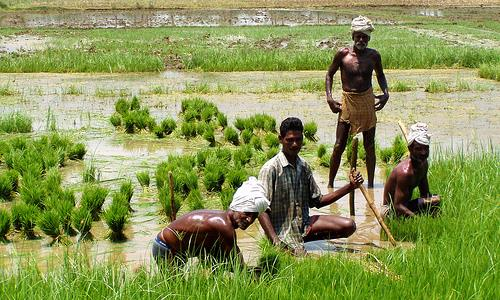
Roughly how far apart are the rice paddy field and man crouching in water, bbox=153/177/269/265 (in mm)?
135

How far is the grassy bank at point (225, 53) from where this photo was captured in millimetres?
16016

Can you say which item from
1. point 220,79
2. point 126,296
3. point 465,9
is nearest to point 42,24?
point 220,79

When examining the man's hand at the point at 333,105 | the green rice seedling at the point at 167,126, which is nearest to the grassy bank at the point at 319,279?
the man's hand at the point at 333,105

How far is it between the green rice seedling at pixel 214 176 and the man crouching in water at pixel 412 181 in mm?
1781

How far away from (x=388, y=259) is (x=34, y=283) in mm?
A: 1861

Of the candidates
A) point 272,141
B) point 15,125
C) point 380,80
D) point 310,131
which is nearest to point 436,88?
point 310,131

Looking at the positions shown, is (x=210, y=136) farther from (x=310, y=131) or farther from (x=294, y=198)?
(x=294, y=198)

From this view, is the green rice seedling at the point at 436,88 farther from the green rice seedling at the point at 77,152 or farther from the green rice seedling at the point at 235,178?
the green rice seedling at the point at 235,178

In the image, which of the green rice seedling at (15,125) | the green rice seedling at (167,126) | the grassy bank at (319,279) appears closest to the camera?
the grassy bank at (319,279)

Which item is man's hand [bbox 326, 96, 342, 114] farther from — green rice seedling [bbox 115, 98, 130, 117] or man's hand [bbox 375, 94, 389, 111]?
green rice seedling [bbox 115, 98, 130, 117]

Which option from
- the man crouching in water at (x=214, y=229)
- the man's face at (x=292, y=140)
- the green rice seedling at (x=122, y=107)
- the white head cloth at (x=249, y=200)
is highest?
the man's face at (x=292, y=140)

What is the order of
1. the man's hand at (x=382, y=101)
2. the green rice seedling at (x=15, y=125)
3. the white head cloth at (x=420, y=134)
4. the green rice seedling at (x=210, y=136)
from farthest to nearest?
the green rice seedling at (x=15, y=125), the green rice seedling at (x=210, y=136), the man's hand at (x=382, y=101), the white head cloth at (x=420, y=134)

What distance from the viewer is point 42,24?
2909cm

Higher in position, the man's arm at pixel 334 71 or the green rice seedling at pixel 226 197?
the man's arm at pixel 334 71
